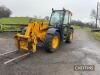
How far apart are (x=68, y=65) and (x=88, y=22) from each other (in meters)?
58.6

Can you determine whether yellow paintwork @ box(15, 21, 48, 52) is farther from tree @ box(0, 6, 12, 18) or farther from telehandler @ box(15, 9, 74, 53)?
tree @ box(0, 6, 12, 18)

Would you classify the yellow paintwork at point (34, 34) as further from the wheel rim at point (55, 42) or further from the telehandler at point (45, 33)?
the wheel rim at point (55, 42)

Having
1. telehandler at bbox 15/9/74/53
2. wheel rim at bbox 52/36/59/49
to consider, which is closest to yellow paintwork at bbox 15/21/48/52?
telehandler at bbox 15/9/74/53

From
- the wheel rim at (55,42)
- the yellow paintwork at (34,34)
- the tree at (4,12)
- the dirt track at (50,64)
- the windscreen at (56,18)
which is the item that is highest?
the tree at (4,12)

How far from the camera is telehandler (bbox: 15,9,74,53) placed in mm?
9874

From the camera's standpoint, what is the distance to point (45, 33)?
11516 millimetres

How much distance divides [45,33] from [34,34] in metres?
1.29

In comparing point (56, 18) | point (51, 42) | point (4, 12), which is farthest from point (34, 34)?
Result: point (4, 12)

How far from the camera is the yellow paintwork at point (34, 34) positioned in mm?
9766

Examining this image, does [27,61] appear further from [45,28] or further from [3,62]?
[45,28]

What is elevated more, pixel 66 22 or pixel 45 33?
pixel 66 22

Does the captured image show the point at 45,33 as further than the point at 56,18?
No

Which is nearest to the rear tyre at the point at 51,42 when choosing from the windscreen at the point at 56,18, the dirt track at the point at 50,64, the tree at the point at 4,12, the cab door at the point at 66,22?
the dirt track at the point at 50,64

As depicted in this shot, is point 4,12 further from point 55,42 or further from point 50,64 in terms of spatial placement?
point 50,64
